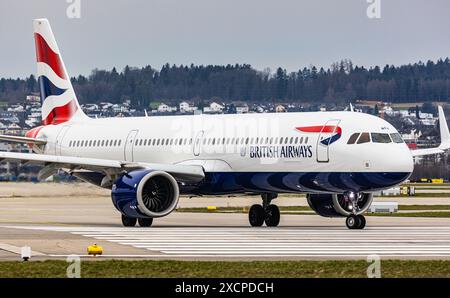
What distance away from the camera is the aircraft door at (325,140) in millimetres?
42375

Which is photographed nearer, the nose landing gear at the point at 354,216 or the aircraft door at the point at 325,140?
the nose landing gear at the point at 354,216

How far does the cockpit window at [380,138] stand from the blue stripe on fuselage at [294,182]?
1286 mm

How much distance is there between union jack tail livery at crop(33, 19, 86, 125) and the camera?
55.2 metres

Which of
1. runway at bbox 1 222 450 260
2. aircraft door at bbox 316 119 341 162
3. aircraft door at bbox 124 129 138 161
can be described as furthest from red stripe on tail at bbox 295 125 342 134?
aircraft door at bbox 124 129 138 161

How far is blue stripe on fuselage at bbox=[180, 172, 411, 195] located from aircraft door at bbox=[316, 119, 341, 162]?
58 cm

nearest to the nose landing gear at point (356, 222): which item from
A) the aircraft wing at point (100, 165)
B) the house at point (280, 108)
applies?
the aircraft wing at point (100, 165)

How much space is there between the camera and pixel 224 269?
2528 cm

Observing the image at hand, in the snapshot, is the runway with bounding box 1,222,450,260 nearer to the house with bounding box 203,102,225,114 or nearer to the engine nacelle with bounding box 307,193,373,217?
the engine nacelle with bounding box 307,193,373,217

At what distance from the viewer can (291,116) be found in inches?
1770

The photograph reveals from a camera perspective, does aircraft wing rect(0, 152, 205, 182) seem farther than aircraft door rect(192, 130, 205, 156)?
No

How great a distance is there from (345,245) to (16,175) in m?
55.0

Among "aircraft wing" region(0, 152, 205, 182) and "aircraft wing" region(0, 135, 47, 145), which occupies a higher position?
"aircraft wing" region(0, 135, 47, 145)

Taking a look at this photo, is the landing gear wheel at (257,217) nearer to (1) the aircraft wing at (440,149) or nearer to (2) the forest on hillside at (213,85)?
(1) the aircraft wing at (440,149)

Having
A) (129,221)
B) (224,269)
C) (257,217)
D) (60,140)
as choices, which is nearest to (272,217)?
(257,217)
